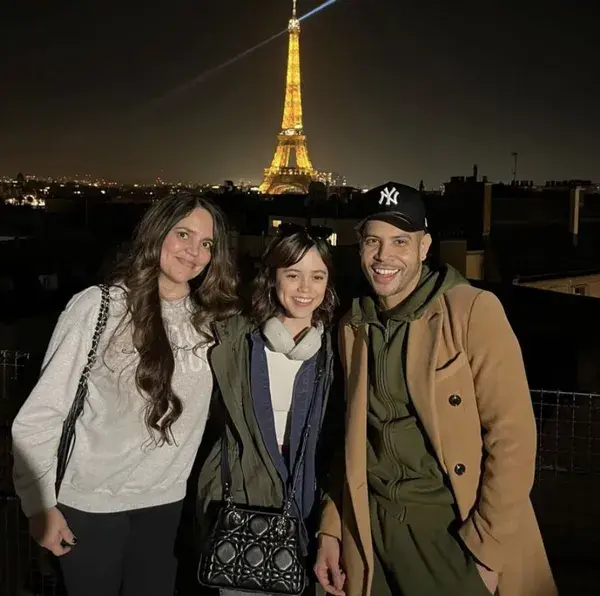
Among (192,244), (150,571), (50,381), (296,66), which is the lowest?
(150,571)

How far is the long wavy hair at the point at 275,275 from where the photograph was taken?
2.98m

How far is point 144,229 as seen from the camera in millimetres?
2982

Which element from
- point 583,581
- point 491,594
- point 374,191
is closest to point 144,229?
point 374,191

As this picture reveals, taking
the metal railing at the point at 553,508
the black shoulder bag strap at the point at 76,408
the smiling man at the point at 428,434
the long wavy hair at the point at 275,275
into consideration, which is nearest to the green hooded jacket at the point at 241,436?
the long wavy hair at the point at 275,275

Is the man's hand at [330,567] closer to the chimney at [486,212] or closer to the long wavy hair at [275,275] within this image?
the long wavy hair at [275,275]

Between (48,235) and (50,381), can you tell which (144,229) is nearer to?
(50,381)

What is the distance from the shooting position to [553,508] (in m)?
5.92

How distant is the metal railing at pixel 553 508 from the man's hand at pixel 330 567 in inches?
63.4

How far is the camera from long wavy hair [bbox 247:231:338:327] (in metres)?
2.98

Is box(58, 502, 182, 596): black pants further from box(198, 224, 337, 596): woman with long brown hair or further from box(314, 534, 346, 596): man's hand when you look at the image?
box(314, 534, 346, 596): man's hand

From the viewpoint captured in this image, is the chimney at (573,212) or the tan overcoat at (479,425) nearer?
the tan overcoat at (479,425)

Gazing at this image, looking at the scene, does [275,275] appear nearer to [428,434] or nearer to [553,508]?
[428,434]

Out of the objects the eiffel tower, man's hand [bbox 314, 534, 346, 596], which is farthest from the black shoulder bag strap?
the eiffel tower

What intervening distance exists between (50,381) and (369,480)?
1.27m
